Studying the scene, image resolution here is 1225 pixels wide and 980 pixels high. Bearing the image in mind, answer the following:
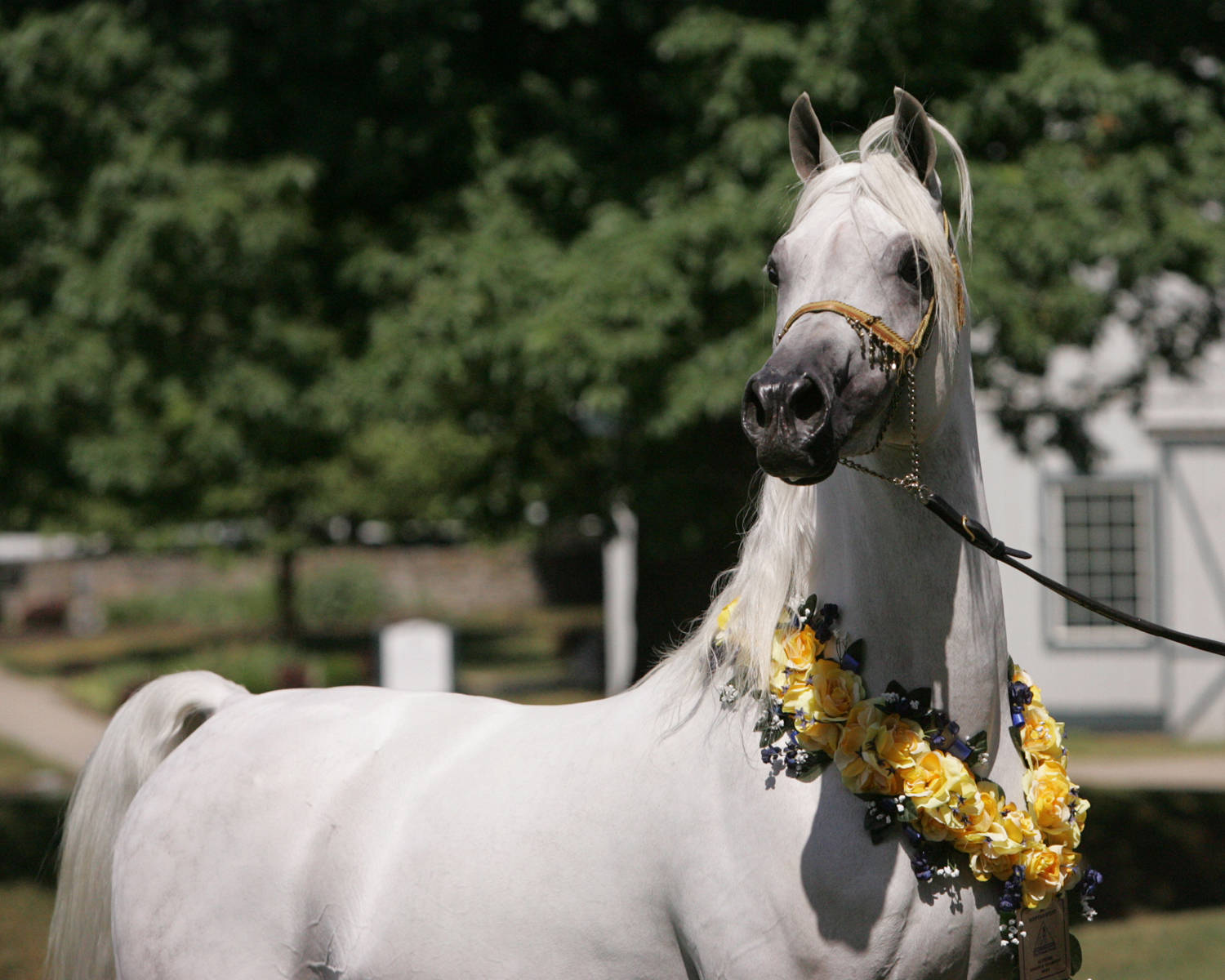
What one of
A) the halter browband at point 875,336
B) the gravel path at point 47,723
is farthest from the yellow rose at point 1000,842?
the gravel path at point 47,723

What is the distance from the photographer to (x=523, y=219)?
21.5 feet

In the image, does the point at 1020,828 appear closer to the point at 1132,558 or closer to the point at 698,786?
the point at 698,786

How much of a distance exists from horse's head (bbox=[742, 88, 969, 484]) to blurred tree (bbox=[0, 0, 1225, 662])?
339 cm

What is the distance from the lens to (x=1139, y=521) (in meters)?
14.1

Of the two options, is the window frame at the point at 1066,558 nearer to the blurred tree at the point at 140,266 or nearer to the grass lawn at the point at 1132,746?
the grass lawn at the point at 1132,746

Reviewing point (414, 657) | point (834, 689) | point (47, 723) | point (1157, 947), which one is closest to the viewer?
point (834, 689)

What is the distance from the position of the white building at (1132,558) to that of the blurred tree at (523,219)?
20.9ft

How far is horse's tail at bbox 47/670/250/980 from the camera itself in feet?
10.7

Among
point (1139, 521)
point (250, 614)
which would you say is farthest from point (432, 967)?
point (250, 614)

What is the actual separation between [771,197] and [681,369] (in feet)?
2.85

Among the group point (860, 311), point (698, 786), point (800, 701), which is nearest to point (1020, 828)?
point (800, 701)

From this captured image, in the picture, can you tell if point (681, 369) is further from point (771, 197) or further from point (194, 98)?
point (194, 98)

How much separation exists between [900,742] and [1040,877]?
0.38 metres

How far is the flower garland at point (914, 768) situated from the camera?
2.27 metres
